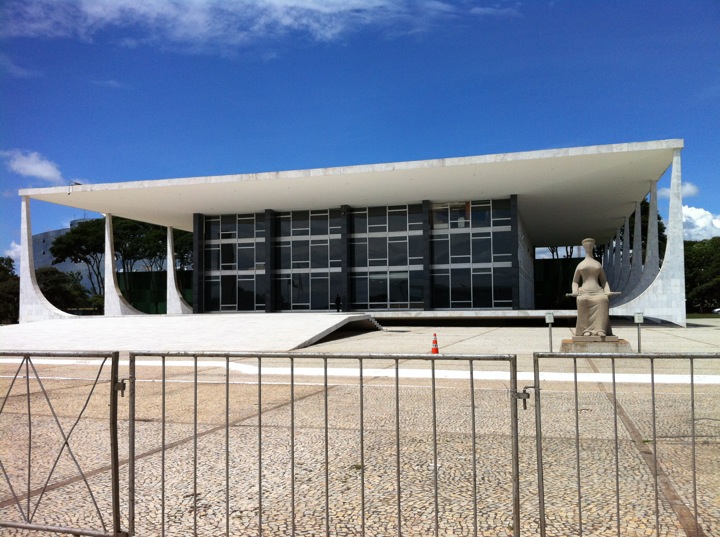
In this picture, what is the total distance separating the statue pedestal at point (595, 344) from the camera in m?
16.3

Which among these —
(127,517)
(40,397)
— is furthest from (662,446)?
(40,397)

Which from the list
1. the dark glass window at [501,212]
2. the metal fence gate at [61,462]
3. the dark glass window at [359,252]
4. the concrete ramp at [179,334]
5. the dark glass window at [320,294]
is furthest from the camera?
the dark glass window at [320,294]

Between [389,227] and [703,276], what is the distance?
35.0m

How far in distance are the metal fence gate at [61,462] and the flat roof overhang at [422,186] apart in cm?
2212

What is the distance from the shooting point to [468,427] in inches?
275

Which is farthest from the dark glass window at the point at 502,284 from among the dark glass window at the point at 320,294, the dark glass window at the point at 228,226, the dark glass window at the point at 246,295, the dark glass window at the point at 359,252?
the dark glass window at the point at 228,226

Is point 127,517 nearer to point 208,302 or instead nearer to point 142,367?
point 142,367

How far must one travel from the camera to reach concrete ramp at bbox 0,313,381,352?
21.3 metres

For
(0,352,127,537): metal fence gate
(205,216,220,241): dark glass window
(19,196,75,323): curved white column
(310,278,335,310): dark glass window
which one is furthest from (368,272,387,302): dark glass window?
(0,352,127,537): metal fence gate

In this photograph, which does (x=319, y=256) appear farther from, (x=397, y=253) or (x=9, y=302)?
(x=9, y=302)

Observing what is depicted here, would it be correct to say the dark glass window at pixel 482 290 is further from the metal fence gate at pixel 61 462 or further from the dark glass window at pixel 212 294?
the metal fence gate at pixel 61 462

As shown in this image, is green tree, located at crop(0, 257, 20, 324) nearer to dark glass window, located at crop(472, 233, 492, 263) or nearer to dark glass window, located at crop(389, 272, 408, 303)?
dark glass window, located at crop(389, 272, 408, 303)

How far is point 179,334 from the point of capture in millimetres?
24344

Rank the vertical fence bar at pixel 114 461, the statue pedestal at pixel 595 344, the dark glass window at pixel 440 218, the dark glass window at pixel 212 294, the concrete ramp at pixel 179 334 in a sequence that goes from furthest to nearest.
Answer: the dark glass window at pixel 212 294
the dark glass window at pixel 440 218
the concrete ramp at pixel 179 334
the statue pedestal at pixel 595 344
the vertical fence bar at pixel 114 461
